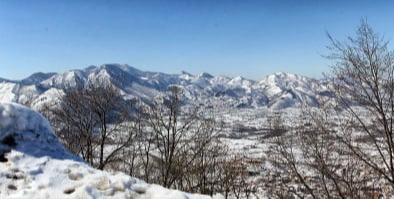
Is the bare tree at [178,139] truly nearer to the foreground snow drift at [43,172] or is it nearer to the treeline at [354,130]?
the treeline at [354,130]

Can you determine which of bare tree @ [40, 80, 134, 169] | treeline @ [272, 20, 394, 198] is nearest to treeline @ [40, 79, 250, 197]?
bare tree @ [40, 80, 134, 169]

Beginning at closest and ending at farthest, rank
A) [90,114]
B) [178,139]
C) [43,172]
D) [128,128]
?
[43,172] < [90,114] < [128,128] < [178,139]

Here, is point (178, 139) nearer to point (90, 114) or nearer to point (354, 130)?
point (90, 114)

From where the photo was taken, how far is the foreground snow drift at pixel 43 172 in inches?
374

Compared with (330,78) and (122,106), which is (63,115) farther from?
(330,78)

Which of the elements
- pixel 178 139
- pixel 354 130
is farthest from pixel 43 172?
pixel 178 139

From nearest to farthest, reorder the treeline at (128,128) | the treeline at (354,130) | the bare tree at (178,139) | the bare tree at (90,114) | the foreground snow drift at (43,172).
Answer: the foreground snow drift at (43,172), the treeline at (354,130), the bare tree at (90,114), the treeline at (128,128), the bare tree at (178,139)

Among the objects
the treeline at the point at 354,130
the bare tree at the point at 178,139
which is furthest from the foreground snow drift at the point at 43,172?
the bare tree at the point at 178,139

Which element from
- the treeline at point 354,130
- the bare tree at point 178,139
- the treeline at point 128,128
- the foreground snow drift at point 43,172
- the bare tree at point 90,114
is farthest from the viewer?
the bare tree at point 178,139

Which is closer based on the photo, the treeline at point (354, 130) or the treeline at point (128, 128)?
the treeline at point (354, 130)

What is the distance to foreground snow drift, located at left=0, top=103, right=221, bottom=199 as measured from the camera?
9.49 m

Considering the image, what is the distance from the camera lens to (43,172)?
10.6 meters

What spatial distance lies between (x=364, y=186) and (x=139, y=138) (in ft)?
66.2

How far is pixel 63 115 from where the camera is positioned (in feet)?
96.0
